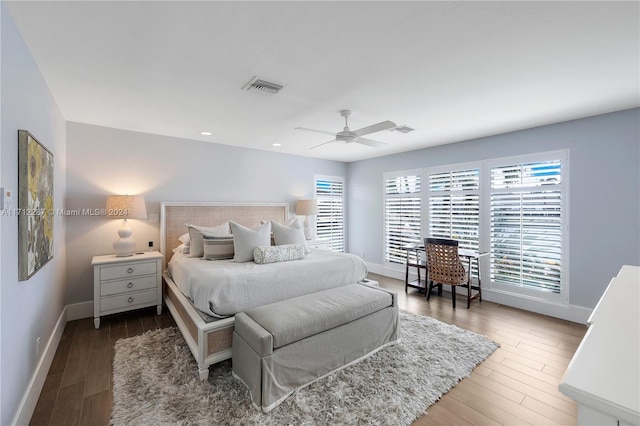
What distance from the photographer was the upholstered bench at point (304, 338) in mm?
2023

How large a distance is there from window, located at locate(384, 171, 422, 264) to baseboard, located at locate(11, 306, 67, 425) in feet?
15.7

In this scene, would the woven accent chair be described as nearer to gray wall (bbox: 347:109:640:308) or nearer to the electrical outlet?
gray wall (bbox: 347:109:640:308)

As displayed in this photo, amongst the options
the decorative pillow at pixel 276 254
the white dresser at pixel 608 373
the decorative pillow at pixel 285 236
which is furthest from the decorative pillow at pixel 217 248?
the white dresser at pixel 608 373

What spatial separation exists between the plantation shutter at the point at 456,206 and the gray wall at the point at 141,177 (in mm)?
2971

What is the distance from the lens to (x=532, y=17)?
1.66m

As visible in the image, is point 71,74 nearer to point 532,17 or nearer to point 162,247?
point 162,247

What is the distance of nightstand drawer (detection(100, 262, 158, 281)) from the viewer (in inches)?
131

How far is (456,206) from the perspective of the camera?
15.3 ft

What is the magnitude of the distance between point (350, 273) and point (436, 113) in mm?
2151

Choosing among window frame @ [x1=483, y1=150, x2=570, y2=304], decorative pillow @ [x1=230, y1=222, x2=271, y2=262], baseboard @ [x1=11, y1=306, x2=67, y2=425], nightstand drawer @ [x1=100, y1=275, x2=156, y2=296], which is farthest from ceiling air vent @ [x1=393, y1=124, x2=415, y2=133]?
baseboard @ [x1=11, y1=306, x2=67, y2=425]

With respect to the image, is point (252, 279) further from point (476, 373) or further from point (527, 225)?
point (527, 225)

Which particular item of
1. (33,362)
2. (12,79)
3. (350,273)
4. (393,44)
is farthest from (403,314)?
(12,79)

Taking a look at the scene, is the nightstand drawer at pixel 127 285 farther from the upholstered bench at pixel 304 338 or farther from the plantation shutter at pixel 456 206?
the plantation shutter at pixel 456 206

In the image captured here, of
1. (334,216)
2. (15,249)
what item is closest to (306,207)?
(334,216)
